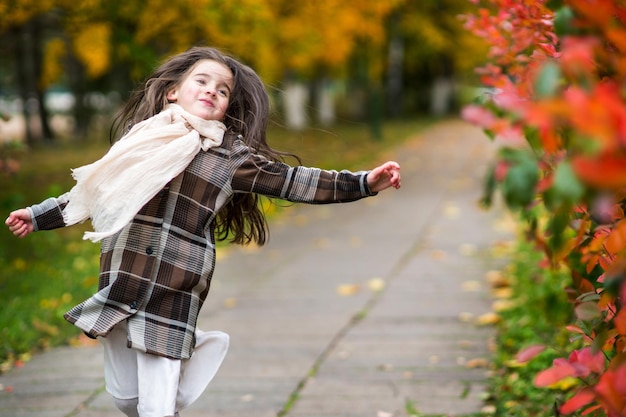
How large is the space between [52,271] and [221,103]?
487cm

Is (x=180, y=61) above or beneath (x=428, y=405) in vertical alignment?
above

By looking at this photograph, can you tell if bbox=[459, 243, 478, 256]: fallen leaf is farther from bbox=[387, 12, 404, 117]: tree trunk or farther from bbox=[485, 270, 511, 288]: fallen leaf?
bbox=[387, 12, 404, 117]: tree trunk

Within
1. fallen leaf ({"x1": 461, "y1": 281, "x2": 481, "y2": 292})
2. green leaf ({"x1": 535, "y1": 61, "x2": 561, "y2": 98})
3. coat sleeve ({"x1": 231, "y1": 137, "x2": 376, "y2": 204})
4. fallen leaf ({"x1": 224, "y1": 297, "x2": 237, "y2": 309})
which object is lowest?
fallen leaf ({"x1": 224, "y1": 297, "x2": 237, "y2": 309})

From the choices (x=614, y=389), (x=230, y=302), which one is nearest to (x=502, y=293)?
(x=230, y=302)

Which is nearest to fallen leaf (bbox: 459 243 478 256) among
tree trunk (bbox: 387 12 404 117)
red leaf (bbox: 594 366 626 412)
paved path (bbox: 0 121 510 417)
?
paved path (bbox: 0 121 510 417)

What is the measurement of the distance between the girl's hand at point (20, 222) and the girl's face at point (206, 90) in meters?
0.64

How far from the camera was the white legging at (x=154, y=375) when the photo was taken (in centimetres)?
297

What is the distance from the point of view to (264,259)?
27.4 feet

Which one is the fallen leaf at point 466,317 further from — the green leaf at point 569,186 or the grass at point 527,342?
the green leaf at point 569,186

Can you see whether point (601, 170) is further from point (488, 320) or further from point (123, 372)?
point (488, 320)

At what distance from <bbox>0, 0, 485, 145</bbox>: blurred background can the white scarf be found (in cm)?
69

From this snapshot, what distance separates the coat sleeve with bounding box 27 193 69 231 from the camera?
3094mm

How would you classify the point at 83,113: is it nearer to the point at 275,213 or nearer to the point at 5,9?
the point at 275,213

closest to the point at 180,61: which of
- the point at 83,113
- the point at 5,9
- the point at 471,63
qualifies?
the point at 5,9
